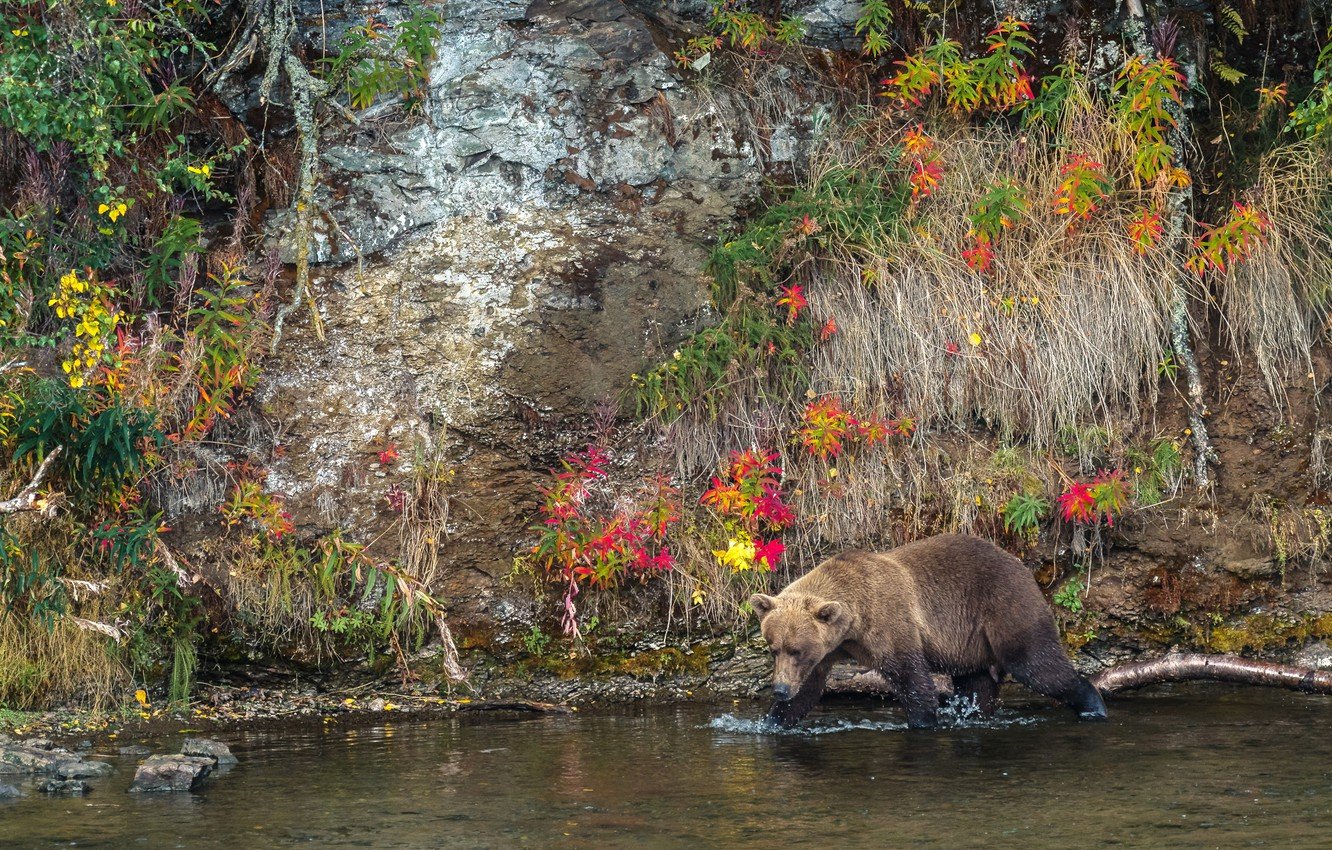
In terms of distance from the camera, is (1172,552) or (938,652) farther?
(1172,552)

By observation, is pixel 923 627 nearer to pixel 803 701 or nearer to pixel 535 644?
pixel 803 701

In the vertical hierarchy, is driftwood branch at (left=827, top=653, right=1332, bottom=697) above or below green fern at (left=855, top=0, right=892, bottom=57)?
below

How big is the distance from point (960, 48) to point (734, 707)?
5.49 meters

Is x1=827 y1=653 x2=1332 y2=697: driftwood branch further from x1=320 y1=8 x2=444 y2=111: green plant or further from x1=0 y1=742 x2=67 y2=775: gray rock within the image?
x1=320 y1=8 x2=444 y2=111: green plant

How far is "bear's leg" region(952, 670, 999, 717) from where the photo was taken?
25.7ft

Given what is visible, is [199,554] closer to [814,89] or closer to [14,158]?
[14,158]

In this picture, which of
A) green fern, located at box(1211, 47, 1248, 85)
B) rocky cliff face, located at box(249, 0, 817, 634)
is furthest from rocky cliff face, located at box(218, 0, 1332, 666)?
green fern, located at box(1211, 47, 1248, 85)

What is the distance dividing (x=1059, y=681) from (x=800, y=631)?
1484mm

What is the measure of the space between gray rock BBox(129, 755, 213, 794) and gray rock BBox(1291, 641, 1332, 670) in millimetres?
6592

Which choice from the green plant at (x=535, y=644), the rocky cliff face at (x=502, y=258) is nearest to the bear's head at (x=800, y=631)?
the green plant at (x=535, y=644)

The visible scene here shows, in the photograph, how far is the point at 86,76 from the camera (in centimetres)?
799

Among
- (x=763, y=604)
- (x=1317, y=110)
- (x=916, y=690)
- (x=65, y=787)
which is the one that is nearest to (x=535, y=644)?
(x=763, y=604)

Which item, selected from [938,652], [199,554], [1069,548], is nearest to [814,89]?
[1069,548]

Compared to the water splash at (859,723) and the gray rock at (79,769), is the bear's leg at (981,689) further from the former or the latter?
the gray rock at (79,769)
